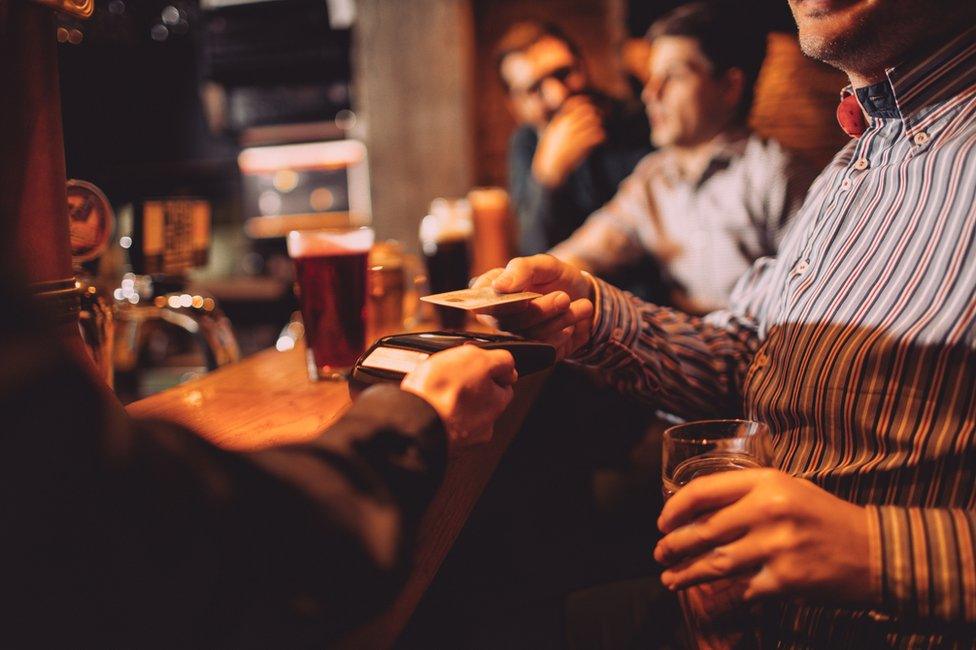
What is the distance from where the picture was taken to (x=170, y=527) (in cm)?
46

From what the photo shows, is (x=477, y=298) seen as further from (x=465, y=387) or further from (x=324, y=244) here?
(x=324, y=244)

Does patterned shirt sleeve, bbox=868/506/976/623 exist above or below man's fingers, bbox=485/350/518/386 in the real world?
below

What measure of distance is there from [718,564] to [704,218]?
7.38ft

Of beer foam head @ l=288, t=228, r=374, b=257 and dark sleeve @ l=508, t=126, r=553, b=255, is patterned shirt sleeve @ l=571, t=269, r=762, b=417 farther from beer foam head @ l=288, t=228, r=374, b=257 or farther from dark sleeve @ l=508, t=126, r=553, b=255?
dark sleeve @ l=508, t=126, r=553, b=255

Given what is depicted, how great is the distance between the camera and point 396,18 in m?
5.21

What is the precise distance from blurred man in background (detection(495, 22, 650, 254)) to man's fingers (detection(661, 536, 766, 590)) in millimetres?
2966

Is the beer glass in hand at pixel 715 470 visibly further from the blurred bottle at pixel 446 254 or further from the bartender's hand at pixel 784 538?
the blurred bottle at pixel 446 254

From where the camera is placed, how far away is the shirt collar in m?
1.04

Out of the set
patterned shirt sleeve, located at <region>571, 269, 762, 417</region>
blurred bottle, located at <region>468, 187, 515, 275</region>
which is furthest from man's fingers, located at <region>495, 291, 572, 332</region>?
blurred bottle, located at <region>468, 187, 515, 275</region>

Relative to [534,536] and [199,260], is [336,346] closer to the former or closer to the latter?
[199,260]

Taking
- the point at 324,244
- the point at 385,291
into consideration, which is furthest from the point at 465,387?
the point at 385,291

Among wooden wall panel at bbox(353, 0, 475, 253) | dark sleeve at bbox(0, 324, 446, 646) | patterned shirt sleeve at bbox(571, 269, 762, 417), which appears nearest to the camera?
dark sleeve at bbox(0, 324, 446, 646)

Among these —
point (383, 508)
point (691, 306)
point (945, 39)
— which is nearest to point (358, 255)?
point (383, 508)

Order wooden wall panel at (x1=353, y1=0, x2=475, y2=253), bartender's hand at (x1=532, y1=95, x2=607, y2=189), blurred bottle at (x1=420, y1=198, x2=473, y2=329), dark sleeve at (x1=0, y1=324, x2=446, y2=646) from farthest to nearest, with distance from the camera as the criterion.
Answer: wooden wall panel at (x1=353, y1=0, x2=475, y2=253), bartender's hand at (x1=532, y1=95, x2=607, y2=189), blurred bottle at (x1=420, y1=198, x2=473, y2=329), dark sleeve at (x1=0, y1=324, x2=446, y2=646)
